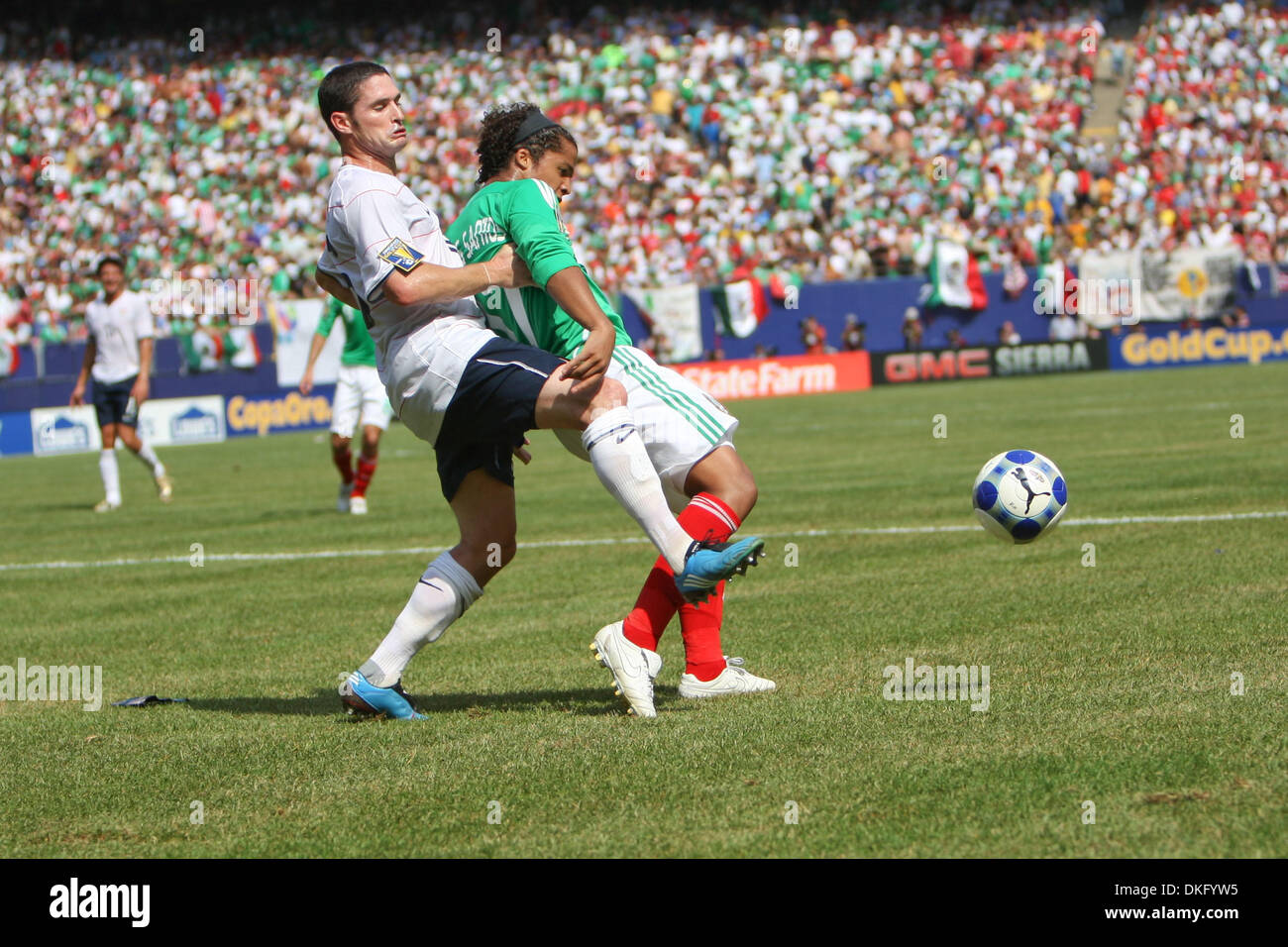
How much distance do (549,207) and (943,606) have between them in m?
2.97

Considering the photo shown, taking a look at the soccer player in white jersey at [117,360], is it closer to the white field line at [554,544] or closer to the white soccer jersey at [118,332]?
the white soccer jersey at [118,332]

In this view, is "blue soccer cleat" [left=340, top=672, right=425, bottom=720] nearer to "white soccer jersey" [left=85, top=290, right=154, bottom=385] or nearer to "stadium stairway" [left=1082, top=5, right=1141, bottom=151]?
"white soccer jersey" [left=85, top=290, right=154, bottom=385]

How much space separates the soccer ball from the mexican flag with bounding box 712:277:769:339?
26.5 m

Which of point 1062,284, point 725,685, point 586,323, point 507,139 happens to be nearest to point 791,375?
point 1062,284

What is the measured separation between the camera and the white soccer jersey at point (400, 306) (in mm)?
5039

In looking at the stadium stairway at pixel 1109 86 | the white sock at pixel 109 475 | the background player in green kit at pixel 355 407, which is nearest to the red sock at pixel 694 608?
the background player in green kit at pixel 355 407

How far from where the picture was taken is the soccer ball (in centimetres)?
658

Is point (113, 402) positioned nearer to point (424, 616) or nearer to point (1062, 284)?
point (424, 616)

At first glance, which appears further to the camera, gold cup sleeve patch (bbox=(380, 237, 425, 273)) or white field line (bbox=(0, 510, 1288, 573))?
white field line (bbox=(0, 510, 1288, 573))

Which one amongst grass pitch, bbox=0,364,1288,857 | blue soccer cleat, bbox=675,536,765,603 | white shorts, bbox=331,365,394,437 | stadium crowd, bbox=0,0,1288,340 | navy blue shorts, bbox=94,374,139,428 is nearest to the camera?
grass pitch, bbox=0,364,1288,857

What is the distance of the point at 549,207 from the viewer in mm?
5117

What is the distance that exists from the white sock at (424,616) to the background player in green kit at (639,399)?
609mm

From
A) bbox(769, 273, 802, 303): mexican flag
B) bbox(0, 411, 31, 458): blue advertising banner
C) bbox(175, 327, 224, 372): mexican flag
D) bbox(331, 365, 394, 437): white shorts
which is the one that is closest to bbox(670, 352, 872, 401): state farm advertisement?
bbox(769, 273, 802, 303): mexican flag

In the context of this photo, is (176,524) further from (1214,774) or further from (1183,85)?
(1183,85)
